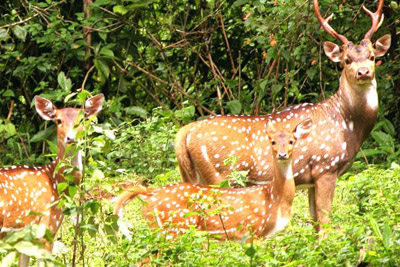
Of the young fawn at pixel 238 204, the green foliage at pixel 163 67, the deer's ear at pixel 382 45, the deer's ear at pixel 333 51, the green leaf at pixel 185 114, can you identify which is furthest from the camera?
the green leaf at pixel 185 114

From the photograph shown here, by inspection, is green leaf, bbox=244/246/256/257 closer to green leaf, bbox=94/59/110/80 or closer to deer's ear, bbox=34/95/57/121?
deer's ear, bbox=34/95/57/121

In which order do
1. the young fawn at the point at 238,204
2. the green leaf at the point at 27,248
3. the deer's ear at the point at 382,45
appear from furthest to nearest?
the deer's ear at the point at 382,45, the young fawn at the point at 238,204, the green leaf at the point at 27,248

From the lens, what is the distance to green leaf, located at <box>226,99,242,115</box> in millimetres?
11434

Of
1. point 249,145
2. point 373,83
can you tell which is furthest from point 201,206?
point 373,83

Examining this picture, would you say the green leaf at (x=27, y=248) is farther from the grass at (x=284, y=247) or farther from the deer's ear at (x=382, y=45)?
the deer's ear at (x=382, y=45)

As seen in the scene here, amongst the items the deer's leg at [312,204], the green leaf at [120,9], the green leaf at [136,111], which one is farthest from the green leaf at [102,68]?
the deer's leg at [312,204]

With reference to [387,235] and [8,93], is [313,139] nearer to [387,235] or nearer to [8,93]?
[387,235]

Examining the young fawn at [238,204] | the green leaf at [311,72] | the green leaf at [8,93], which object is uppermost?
the young fawn at [238,204]

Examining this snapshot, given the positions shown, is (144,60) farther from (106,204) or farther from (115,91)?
(106,204)

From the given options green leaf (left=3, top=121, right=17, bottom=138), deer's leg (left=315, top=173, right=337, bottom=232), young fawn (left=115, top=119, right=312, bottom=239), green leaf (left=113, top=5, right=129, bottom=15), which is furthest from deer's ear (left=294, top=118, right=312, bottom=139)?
green leaf (left=3, top=121, right=17, bottom=138)

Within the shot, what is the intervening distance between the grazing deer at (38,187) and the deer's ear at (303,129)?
5.19 feet

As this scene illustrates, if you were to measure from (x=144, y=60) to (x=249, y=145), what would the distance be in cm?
452

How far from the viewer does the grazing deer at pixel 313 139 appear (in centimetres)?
828

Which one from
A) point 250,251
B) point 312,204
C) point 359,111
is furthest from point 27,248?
point 359,111
